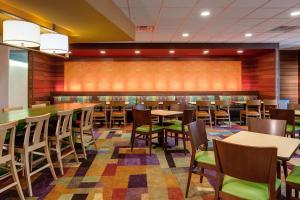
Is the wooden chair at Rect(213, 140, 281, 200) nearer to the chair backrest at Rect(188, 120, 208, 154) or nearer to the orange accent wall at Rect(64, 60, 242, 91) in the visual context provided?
the chair backrest at Rect(188, 120, 208, 154)

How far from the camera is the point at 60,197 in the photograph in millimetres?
2656

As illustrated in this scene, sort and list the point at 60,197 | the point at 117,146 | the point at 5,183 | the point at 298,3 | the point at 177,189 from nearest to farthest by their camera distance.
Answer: the point at 60,197 → the point at 177,189 → the point at 5,183 → the point at 298,3 → the point at 117,146

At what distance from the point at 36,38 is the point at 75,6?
2.39 ft

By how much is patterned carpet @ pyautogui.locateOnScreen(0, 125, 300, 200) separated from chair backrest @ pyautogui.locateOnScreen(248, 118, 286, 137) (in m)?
0.90

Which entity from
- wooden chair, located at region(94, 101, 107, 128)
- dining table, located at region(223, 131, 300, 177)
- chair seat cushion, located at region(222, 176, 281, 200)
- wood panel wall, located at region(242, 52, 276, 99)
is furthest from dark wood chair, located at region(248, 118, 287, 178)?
wood panel wall, located at region(242, 52, 276, 99)

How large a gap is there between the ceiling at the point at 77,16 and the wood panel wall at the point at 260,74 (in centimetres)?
518

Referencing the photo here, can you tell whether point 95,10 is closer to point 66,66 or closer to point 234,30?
point 234,30

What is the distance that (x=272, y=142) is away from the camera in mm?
2178

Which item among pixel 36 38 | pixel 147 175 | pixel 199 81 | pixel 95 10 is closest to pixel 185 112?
pixel 147 175

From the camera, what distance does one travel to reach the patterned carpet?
107 inches

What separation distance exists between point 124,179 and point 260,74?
283 inches

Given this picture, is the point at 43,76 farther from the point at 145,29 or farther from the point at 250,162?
the point at 250,162

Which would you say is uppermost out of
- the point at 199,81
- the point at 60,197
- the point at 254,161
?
the point at 199,81

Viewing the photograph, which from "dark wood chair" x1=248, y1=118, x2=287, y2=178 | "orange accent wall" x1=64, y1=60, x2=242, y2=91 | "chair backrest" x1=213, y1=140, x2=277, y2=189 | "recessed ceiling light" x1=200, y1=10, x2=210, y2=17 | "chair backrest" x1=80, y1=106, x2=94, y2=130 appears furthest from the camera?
"orange accent wall" x1=64, y1=60, x2=242, y2=91
